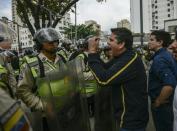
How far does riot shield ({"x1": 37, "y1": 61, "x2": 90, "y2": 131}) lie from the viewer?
386 centimetres

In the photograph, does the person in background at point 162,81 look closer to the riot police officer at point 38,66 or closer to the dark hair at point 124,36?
the dark hair at point 124,36

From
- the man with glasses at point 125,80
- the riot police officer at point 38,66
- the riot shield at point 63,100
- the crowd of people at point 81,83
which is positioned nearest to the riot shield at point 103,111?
the crowd of people at point 81,83

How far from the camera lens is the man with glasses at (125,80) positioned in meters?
3.93

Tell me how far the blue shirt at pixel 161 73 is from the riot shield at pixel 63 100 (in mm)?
901

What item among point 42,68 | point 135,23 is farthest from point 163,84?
point 135,23

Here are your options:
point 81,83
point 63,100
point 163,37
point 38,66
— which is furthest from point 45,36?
point 163,37

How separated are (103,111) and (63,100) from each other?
132 centimetres

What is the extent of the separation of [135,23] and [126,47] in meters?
133

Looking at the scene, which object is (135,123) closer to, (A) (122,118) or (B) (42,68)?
(A) (122,118)

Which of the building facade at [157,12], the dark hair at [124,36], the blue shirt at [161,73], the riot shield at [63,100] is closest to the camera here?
the riot shield at [63,100]

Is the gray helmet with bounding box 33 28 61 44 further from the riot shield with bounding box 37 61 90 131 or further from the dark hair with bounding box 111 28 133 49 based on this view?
the dark hair with bounding box 111 28 133 49

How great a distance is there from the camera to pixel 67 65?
431 cm

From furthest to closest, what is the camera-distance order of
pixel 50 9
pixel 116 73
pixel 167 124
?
pixel 50 9, pixel 167 124, pixel 116 73

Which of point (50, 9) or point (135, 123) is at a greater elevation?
point (50, 9)
